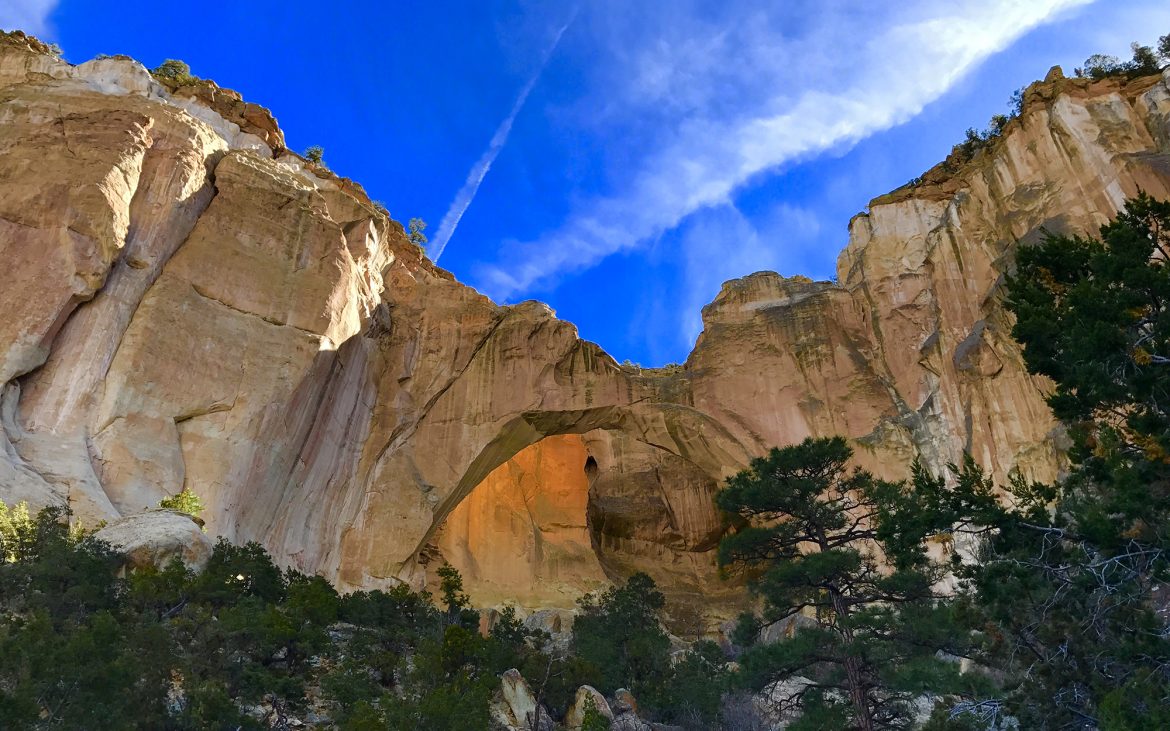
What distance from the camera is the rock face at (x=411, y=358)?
2230 cm

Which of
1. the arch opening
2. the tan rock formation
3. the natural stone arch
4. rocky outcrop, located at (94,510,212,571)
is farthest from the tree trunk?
the arch opening

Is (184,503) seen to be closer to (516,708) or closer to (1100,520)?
(516,708)

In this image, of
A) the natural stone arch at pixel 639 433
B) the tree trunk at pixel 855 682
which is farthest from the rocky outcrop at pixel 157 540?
the natural stone arch at pixel 639 433

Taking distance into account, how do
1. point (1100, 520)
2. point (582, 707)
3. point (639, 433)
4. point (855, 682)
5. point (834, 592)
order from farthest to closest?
point (639, 433)
point (582, 707)
point (834, 592)
point (855, 682)
point (1100, 520)

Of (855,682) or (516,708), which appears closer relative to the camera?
(855,682)

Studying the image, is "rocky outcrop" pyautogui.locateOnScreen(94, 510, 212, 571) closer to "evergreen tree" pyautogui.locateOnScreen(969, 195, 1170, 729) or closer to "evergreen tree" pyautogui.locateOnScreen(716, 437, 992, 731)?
"evergreen tree" pyautogui.locateOnScreen(716, 437, 992, 731)

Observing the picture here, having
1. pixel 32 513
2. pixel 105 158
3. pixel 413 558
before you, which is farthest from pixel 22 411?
pixel 413 558

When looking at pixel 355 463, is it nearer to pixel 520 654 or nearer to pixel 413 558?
pixel 413 558

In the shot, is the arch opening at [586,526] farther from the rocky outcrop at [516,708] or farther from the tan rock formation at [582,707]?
the rocky outcrop at [516,708]

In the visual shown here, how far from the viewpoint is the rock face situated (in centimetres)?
2230

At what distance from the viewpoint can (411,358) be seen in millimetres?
31281

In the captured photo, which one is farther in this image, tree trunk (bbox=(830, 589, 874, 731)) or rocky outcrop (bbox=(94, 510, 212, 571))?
rocky outcrop (bbox=(94, 510, 212, 571))

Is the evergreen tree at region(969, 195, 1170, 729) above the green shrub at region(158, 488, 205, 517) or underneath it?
underneath

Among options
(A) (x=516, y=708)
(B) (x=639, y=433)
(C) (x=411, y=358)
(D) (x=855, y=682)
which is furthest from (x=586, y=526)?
(D) (x=855, y=682)
